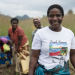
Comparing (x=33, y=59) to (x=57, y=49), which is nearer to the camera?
(x=57, y=49)

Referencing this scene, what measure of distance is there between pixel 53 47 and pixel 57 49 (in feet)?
0.16

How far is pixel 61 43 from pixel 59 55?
0.13 meters

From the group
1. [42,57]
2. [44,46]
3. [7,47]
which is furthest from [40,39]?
[7,47]

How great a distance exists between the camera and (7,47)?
3498 mm

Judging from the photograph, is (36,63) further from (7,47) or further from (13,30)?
(13,30)

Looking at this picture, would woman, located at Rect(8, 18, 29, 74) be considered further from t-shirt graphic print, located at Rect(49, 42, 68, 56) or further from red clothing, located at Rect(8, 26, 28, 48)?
t-shirt graphic print, located at Rect(49, 42, 68, 56)

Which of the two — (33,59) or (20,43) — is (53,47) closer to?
(33,59)

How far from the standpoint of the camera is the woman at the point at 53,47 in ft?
4.21

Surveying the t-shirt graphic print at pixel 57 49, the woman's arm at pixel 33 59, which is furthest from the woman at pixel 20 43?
the t-shirt graphic print at pixel 57 49

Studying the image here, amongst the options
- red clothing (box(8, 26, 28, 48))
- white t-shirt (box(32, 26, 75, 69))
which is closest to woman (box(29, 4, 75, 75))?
white t-shirt (box(32, 26, 75, 69))

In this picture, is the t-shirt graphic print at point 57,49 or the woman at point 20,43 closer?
the t-shirt graphic print at point 57,49

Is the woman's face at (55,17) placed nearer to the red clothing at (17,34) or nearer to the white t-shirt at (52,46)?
the white t-shirt at (52,46)

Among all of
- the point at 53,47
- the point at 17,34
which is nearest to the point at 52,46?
the point at 53,47

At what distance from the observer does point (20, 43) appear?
376cm
